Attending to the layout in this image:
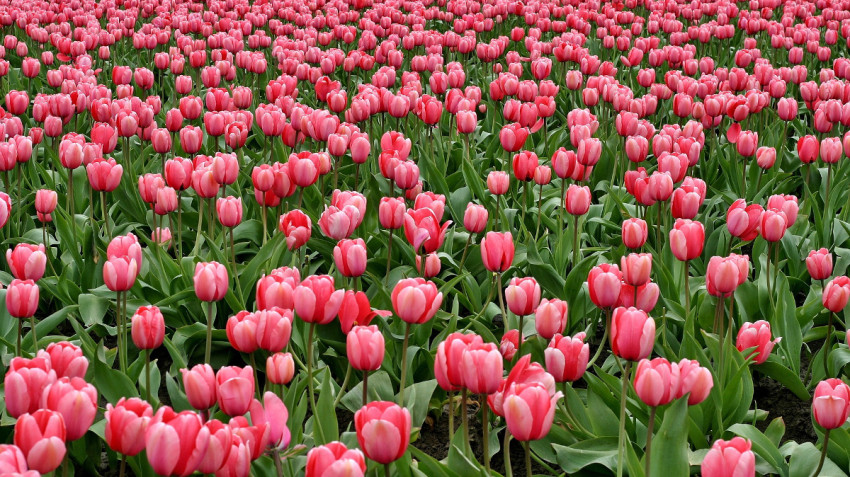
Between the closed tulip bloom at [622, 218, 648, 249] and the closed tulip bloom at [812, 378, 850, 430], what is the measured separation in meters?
1.02

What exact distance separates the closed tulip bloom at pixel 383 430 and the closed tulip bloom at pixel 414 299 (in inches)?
20.5

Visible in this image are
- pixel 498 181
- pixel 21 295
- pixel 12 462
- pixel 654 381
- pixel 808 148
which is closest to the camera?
pixel 12 462

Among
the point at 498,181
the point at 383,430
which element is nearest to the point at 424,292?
the point at 383,430

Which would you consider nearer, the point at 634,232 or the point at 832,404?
the point at 832,404

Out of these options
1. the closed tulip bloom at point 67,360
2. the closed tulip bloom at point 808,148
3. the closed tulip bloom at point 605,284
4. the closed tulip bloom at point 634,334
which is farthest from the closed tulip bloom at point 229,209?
the closed tulip bloom at point 808,148

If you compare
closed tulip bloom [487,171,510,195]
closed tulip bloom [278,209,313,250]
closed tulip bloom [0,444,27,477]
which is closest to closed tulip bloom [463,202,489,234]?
closed tulip bloom [487,171,510,195]

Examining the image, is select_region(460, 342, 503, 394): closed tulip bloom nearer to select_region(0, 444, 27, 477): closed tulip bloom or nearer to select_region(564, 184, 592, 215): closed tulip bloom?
select_region(0, 444, 27, 477): closed tulip bloom

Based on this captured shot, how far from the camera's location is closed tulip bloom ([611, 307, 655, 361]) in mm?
2033

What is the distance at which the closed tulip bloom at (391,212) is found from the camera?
307 centimetres

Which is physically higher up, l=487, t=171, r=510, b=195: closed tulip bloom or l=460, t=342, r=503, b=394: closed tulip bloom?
l=460, t=342, r=503, b=394: closed tulip bloom

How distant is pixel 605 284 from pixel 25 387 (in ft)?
4.60

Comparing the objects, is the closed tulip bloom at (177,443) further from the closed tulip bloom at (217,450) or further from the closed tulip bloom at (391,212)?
the closed tulip bloom at (391,212)

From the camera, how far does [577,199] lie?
10.7 feet

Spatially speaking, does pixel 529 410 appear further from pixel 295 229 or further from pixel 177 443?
pixel 295 229
